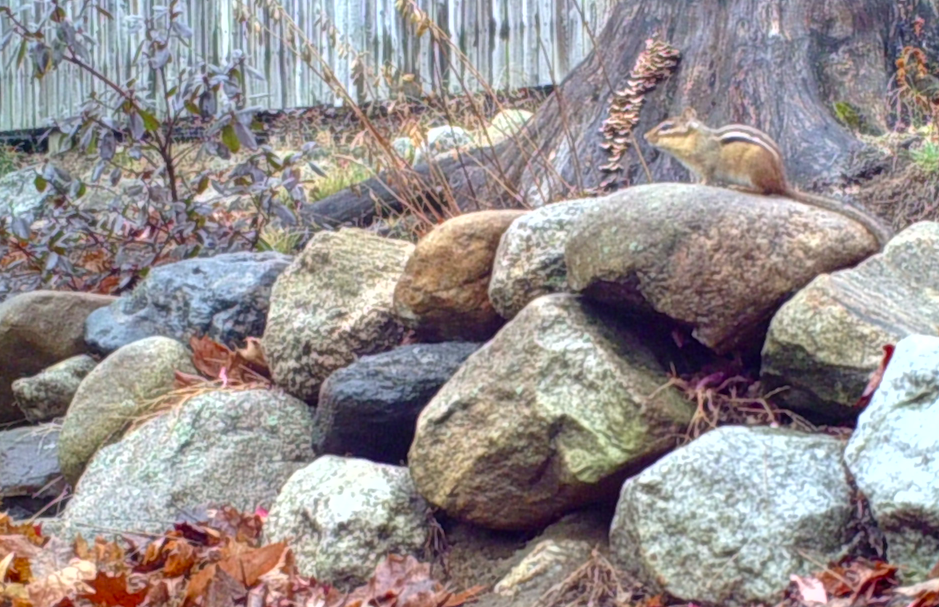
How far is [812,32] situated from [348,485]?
3673mm

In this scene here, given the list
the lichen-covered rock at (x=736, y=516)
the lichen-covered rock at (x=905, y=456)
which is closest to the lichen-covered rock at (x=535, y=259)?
the lichen-covered rock at (x=736, y=516)

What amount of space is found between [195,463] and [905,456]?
9.37 ft

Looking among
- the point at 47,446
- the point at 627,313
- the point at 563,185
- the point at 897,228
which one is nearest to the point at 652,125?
the point at 563,185

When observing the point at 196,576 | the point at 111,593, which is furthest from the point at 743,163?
the point at 111,593

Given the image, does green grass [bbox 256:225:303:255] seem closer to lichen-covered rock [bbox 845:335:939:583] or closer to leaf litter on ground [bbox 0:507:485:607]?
leaf litter on ground [bbox 0:507:485:607]

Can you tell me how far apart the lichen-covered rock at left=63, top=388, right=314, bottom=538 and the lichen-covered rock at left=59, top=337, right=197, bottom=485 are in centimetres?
20

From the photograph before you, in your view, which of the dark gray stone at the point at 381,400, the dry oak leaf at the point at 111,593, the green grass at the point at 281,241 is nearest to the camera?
the dry oak leaf at the point at 111,593

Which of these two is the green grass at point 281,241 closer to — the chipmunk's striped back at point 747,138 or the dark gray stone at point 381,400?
the dark gray stone at point 381,400

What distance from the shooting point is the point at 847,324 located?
3486mm

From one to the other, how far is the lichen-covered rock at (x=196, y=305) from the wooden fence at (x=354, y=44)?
18.4ft

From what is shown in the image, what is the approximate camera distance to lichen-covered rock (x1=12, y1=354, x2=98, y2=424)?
20.0 ft

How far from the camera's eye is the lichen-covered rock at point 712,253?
3.77m

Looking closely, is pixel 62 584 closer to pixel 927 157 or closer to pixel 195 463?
pixel 195 463

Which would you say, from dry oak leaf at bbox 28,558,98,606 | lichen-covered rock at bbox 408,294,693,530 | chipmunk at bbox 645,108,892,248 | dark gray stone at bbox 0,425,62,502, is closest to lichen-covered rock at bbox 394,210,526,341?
lichen-covered rock at bbox 408,294,693,530
